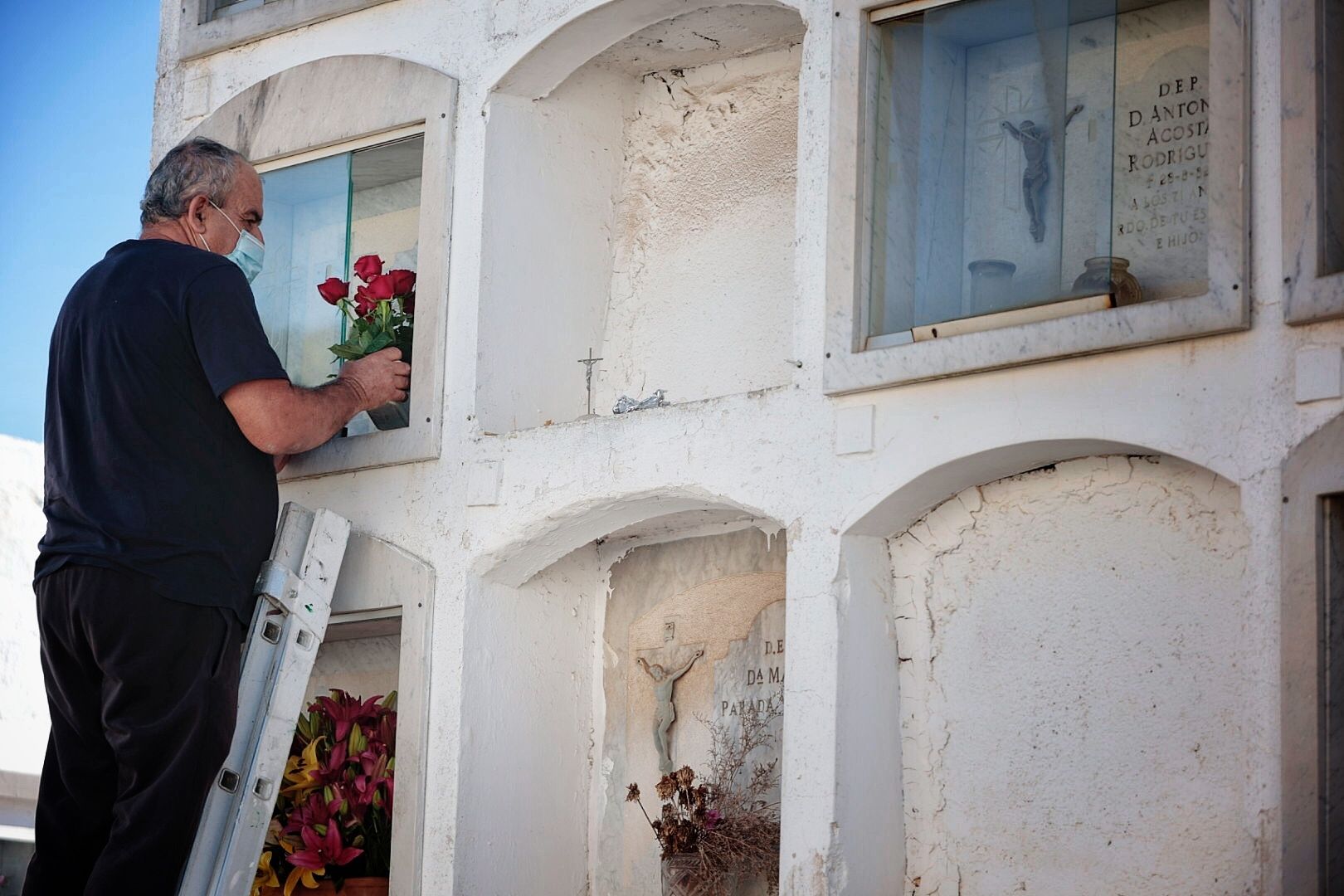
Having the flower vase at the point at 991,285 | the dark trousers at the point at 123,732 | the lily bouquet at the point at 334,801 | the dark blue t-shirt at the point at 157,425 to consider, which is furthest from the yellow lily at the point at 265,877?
the flower vase at the point at 991,285

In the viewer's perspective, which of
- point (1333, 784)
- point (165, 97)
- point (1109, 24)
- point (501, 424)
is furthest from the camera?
point (165, 97)

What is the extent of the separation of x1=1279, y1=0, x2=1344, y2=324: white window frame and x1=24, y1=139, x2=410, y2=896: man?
8.98ft

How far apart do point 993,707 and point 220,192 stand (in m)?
2.77

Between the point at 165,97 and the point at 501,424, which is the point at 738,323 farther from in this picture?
the point at 165,97

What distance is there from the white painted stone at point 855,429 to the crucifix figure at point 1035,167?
0.70m

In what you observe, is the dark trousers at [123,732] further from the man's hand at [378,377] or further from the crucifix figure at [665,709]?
the crucifix figure at [665,709]

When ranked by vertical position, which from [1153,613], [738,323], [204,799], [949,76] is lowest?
[204,799]

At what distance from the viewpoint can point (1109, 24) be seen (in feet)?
18.0

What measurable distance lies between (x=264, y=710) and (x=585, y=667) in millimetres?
1284

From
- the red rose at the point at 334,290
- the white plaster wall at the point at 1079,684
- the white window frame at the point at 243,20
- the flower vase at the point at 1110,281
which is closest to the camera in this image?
the white plaster wall at the point at 1079,684

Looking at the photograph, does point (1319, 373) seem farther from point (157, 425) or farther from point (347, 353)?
point (347, 353)

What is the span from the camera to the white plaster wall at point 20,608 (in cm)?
909

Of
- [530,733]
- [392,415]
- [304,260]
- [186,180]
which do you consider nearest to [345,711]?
[530,733]

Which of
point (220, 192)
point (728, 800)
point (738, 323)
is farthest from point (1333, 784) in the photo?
point (220, 192)
